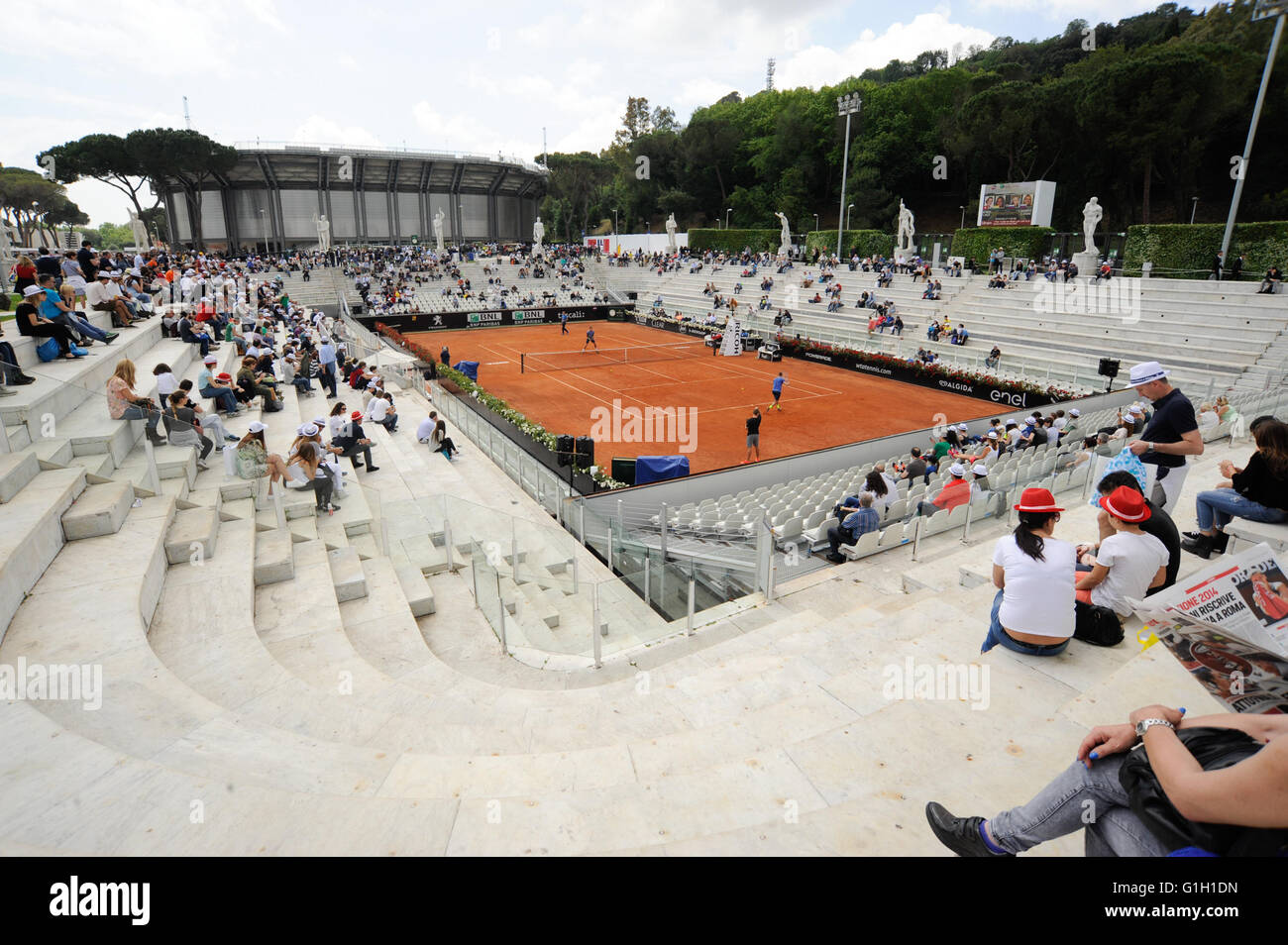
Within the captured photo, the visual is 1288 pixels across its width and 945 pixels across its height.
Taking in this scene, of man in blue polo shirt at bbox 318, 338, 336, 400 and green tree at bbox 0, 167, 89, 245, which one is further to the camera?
green tree at bbox 0, 167, 89, 245

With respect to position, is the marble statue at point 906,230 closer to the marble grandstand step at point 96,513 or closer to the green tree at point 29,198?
the marble grandstand step at point 96,513

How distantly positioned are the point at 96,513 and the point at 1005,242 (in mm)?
46616

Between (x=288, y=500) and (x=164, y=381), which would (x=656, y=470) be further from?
(x=164, y=381)

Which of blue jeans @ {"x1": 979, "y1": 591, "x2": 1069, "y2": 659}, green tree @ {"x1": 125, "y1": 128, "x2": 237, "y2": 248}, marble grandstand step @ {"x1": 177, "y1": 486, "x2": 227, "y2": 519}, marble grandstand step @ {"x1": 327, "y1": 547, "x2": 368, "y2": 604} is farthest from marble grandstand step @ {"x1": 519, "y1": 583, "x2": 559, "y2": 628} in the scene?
green tree @ {"x1": 125, "y1": 128, "x2": 237, "y2": 248}

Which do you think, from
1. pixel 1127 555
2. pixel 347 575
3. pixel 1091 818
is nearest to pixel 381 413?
pixel 347 575

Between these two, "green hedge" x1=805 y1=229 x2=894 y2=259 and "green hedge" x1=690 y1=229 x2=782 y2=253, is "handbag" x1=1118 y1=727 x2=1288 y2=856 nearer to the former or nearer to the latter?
"green hedge" x1=805 y1=229 x2=894 y2=259

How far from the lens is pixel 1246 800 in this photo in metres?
1.96

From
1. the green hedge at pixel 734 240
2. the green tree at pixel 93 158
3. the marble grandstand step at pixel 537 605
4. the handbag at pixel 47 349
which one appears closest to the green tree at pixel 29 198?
the green tree at pixel 93 158

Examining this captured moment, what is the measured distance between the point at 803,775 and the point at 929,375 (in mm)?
28474

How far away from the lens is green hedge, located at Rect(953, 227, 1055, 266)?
132 feet

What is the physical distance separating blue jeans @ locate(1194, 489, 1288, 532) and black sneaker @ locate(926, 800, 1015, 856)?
606 cm

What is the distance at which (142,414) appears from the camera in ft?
29.2
